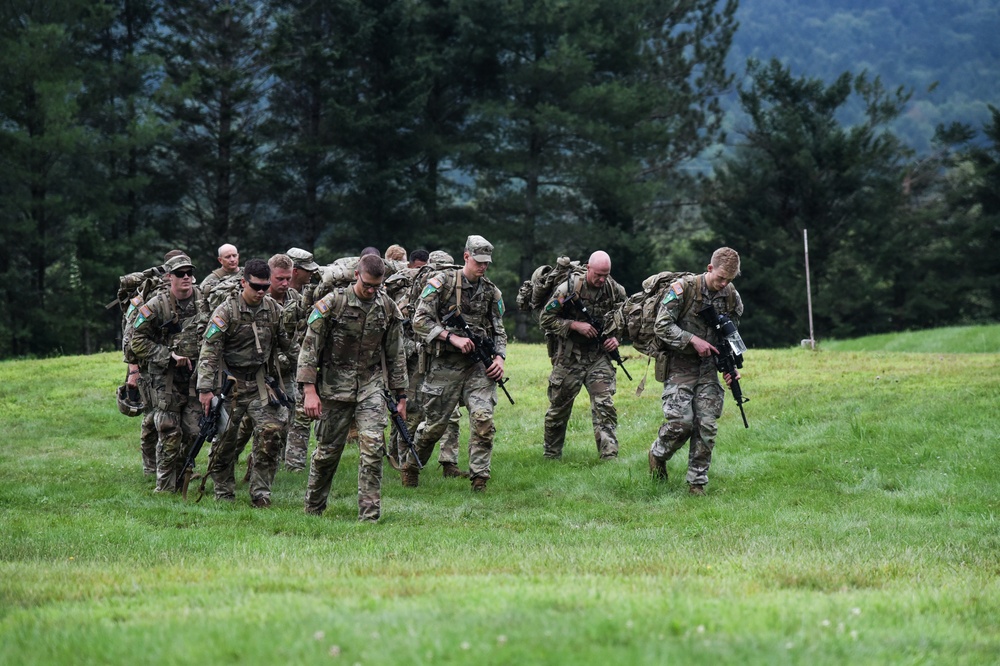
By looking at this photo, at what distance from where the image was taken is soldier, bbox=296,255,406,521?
35.4ft

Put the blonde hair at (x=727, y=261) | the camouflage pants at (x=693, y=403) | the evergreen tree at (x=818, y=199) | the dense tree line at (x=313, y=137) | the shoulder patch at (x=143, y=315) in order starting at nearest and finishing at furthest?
A: the blonde hair at (x=727, y=261)
the camouflage pants at (x=693, y=403)
the shoulder patch at (x=143, y=315)
the dense tree line at (x=313, y=137)
the evergreen tree at (x=818, y=199)

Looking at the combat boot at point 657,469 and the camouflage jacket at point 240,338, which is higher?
the camouflage jacket at point 240,338

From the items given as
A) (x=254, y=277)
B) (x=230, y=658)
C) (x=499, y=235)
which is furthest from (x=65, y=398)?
(x=499, y=235)

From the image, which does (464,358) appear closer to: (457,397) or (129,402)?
(457,397)

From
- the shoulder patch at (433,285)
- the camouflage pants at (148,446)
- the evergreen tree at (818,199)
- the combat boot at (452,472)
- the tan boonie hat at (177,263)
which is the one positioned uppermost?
the evergreen tree at (818,199)

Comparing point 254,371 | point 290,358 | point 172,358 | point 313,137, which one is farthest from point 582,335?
point 313,137

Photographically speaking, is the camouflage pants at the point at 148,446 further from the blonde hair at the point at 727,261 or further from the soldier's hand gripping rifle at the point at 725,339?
the blonde hair at the point at 727,261

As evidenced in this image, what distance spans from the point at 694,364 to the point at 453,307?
2809mm

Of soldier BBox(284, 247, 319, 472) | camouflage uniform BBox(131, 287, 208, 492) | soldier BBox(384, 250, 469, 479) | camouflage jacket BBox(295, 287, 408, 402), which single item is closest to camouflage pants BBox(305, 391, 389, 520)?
camouflage jacket BBox(295, 287, 408, 402)

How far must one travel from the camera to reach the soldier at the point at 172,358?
12648mm

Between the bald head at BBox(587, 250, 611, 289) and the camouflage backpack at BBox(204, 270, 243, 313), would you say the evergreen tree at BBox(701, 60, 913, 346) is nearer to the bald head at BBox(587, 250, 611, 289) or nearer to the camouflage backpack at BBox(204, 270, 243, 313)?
the bald head at BBox(587, 250, 611, 289)

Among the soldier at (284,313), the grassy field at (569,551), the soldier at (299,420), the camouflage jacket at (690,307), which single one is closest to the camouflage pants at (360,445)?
the grassy field at (569,551)

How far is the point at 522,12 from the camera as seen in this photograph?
3853 cm

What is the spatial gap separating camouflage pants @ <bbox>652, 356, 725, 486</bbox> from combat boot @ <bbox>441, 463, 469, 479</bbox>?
271cm
